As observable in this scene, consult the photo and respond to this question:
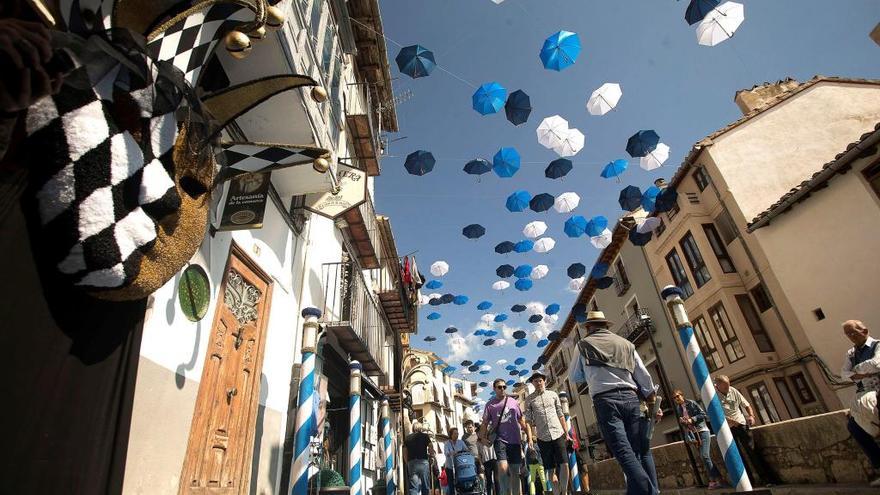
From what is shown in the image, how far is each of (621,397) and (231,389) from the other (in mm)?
4574

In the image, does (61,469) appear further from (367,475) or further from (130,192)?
(367,475)

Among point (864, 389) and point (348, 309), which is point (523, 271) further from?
point (864, 389)

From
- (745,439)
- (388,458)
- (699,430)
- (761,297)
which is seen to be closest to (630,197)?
(761,297)

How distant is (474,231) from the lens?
17.5 m

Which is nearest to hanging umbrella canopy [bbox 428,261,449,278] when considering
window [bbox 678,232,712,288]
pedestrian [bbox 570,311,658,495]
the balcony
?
the balcony

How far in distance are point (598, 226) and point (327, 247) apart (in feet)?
37.0

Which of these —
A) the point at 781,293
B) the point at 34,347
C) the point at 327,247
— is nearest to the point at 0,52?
the point at 34,347

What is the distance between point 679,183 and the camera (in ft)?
67.1

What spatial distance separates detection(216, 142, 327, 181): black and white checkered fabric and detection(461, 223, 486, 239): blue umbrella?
13.6 metres

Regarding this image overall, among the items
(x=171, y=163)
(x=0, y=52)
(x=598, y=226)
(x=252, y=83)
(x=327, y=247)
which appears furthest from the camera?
(x=598, y=226)

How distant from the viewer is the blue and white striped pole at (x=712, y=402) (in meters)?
4.68

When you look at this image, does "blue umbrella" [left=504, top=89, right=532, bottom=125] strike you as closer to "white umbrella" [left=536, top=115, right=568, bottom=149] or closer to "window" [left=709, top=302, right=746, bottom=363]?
"white umbrella" [left=536, top=115, right=568, bottom=149]

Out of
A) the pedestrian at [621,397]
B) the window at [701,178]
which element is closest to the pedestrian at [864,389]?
the pedestrian at [621,397]

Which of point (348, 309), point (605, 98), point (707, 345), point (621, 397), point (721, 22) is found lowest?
point (621, 397)
